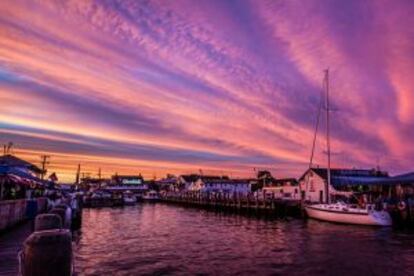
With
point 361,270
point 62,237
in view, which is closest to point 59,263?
point 62,237

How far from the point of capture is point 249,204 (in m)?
82.4

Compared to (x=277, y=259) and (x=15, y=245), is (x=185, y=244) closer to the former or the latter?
(x=277, y=259)

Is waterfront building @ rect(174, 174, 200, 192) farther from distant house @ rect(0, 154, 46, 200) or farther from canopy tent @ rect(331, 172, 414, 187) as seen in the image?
distant house @ rect(0, 154, 46, 200)

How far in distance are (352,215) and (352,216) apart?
12cm

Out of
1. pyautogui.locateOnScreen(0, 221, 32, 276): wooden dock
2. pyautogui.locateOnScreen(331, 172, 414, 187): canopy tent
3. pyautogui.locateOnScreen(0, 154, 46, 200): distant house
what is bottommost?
pyautogui.locateOnScreen(0, 221, 32, 276): wooden dock

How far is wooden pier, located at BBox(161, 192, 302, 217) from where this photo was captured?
70.8 m

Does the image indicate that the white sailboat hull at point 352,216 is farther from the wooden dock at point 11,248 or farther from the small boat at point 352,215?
the wooden dock at point 11,248

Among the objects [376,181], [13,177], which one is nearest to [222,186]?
[376,181]

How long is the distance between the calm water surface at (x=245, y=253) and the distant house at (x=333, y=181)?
25.8 m

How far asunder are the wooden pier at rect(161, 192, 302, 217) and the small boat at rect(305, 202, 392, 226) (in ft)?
37.2

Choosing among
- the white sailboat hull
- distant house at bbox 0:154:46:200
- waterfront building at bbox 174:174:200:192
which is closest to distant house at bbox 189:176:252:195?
waterfront building at bbox 174:174:200:192

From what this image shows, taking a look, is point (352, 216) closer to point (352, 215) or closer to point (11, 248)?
point (352, 215)

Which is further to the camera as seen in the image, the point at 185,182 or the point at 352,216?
the point at 185,182

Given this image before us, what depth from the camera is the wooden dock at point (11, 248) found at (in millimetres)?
16166
